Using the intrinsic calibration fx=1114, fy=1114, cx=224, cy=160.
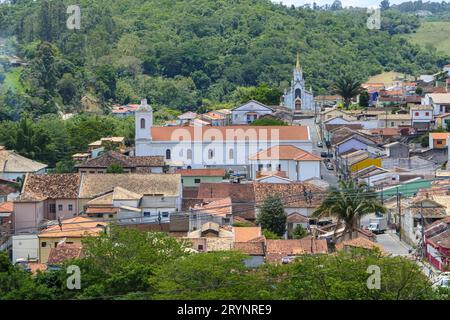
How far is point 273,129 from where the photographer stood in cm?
4284

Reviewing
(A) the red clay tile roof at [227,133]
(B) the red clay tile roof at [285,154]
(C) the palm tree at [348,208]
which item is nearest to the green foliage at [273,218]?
(C) the palm tree at [348,208]

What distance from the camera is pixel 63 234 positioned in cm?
2573

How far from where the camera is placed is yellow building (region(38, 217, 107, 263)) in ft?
83.4

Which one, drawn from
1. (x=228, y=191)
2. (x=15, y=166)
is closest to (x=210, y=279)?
(x=228, y=191)

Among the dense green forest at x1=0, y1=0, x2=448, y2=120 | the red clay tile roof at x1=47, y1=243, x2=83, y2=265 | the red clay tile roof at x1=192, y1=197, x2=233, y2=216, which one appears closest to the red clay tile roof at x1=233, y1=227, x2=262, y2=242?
the red clay tile roof at x1=192, y1=197, x2=233, y2=216

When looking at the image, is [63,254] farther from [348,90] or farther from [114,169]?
[348,90]

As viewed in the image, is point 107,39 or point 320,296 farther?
point 107,39

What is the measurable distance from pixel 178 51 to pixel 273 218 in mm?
47719

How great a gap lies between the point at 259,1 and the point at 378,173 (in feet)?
204

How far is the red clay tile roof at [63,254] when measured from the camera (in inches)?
895

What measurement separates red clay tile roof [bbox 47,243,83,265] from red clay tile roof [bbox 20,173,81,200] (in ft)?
23.2

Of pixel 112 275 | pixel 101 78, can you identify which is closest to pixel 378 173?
pixel 112 275

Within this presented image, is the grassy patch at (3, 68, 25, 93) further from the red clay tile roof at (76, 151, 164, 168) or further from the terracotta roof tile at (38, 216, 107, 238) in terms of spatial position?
the terracotta roof tile at (38, 216, 107, 238)

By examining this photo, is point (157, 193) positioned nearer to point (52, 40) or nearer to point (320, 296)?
point (320, 296)
